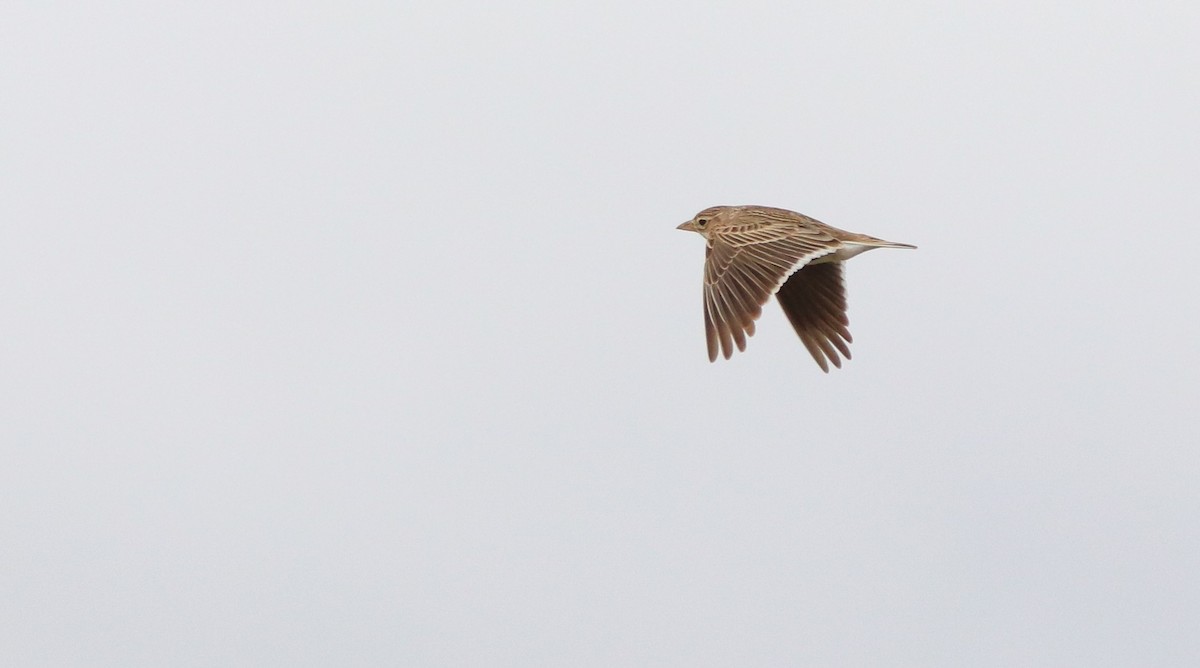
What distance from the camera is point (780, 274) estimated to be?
2178 cm

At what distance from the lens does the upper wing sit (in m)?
20.9

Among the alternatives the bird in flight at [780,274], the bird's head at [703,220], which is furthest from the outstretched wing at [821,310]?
the bird's head at [703,220]

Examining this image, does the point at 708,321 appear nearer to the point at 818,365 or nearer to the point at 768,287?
the point at 768,287

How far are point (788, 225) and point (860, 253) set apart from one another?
36.6 inches

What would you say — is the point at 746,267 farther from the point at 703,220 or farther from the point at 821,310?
the point at 703,220

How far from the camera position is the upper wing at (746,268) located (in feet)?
68.5

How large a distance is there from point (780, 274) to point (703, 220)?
17.6 ft

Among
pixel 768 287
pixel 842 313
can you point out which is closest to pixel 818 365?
pixel 842 313

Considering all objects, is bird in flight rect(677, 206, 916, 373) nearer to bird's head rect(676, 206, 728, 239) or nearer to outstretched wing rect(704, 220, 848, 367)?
outstretched wing rect(704, 220, 848, 367)

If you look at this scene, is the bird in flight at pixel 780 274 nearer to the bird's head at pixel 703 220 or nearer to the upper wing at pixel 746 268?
the upper wing at pixel 746 268

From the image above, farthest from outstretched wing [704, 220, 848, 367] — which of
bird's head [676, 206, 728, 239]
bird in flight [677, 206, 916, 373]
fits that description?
bird's head [676, 206, 728, 239]

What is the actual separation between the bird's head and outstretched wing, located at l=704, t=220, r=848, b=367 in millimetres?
2208

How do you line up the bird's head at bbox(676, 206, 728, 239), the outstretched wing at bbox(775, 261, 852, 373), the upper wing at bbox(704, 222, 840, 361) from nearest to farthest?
the upper wing at bbox(704, 222, 840, 361) < the outstretched wing at bbox(775, 261, 852, 373) < the bird's head at bbox(676, 206, 728, 239)

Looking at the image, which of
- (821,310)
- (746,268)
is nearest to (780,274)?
(746,268)
